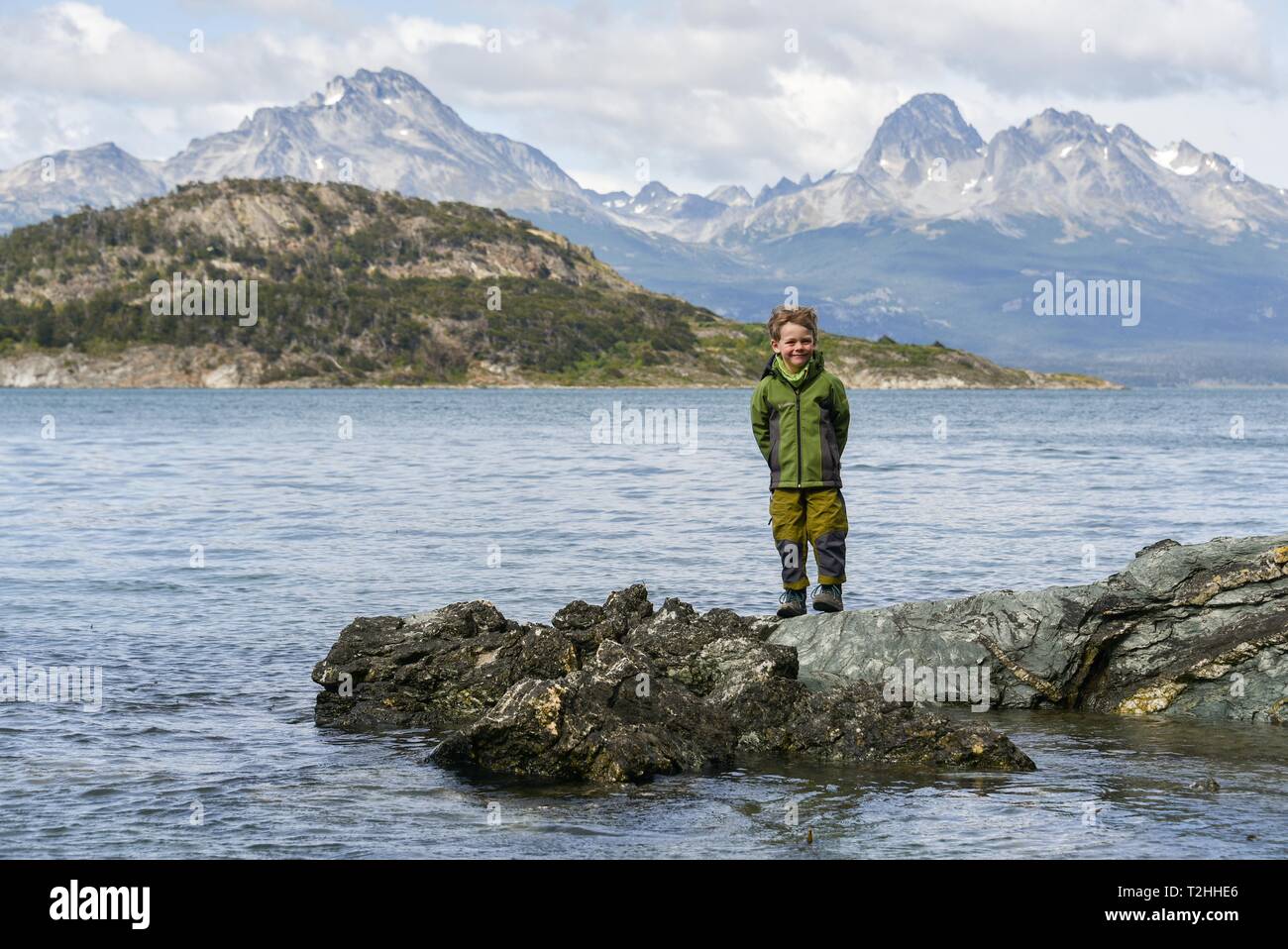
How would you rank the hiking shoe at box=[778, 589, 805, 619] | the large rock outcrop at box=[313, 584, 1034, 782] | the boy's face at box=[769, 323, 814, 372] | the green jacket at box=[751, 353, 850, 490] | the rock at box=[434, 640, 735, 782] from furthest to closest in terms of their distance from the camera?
the hiking shoe at box=[778, 589, 805, 619], the green jacket at box=[751, 353, 850, 490], the boy's face at box=[769, 323, 814, 372], the large rock outcrop at box=[313, 584, 1034, 782], the rock at box=[434, 640, 735, 782]

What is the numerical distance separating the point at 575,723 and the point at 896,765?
288 centimetres

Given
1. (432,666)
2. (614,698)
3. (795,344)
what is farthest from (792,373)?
(432,666)

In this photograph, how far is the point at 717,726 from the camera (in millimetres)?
12812

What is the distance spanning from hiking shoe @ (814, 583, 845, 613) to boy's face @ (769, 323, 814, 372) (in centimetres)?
258

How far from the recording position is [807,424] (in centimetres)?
1405

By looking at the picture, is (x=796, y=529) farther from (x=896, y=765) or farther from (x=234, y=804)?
(x=234, y=804)

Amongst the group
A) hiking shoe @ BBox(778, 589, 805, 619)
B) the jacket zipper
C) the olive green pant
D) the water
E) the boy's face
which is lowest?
the water

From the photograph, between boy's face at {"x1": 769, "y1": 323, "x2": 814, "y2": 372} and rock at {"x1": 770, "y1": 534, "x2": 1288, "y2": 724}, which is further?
rock at {"x1": 770, "y1": 534, "x2": 1288, "y2": 724}

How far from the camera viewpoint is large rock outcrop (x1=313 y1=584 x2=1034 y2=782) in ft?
39.2

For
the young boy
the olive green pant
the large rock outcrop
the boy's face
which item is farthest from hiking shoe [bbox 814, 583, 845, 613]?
the boy's face

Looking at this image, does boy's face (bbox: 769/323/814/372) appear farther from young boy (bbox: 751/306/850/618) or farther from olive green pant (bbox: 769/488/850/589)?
olive green pant (bbox: 769/488/850/589)
